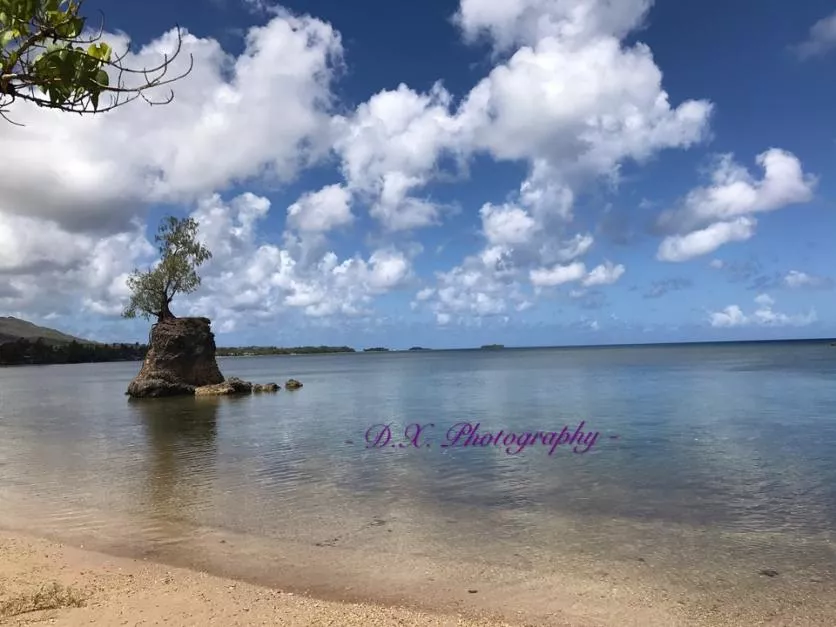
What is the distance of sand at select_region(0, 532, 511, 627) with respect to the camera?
7.91 meters

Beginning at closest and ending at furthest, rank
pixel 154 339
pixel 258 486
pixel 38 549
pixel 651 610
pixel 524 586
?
pixel 651 610, pixel 524 586, pixel 38 549, pixel 258 486, pixel 154 339

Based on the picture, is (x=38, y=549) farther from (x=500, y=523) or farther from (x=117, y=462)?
(x=117, y=462)

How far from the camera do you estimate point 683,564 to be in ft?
34.6

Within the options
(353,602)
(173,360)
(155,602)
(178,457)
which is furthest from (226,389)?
(353,602)

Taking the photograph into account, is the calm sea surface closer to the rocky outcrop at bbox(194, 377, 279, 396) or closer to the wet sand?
the wet sand

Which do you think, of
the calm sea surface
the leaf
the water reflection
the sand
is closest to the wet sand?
the sand

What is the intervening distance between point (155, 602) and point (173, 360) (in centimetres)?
4620

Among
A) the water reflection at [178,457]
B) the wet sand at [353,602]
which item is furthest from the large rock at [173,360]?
the wet sand at [353,602]

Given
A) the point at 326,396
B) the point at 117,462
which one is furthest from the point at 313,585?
the point at 326,396

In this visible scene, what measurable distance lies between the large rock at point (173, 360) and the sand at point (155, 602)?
42970mm

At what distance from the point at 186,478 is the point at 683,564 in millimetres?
14172

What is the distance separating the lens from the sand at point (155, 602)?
7906 millimetres

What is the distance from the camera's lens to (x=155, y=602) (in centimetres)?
858

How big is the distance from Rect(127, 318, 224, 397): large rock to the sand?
43.0m
